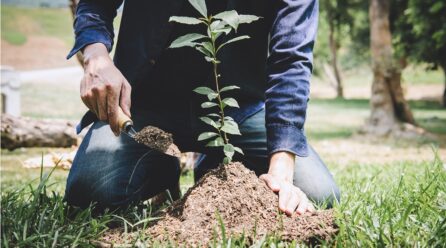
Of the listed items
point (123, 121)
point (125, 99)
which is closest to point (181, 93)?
point (125, 99)

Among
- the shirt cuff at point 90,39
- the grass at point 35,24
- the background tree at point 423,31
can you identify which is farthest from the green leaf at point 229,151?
the grass at point 35,24

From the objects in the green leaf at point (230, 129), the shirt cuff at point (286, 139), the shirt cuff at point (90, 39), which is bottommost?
the shirt cuff at point (286, 139)

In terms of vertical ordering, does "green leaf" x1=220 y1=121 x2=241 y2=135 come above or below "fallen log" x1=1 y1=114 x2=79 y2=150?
above

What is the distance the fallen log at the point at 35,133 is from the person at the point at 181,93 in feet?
11.3

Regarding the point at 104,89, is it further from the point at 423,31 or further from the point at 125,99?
the point at 423,31

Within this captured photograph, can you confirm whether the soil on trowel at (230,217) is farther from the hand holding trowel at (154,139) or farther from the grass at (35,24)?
the grass at (35,24)

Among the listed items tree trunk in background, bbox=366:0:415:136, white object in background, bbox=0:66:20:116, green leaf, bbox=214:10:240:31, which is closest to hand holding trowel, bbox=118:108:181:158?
green leaf, bbox=214:10:240:31

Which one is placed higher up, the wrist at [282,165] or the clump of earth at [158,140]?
the clump of earth at [158,140]

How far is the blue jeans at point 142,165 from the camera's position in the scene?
223cm

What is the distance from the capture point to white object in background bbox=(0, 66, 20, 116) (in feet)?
26.1

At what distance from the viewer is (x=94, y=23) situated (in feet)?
7.16

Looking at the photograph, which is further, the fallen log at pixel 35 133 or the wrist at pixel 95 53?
the fallen log at pixel 35 133

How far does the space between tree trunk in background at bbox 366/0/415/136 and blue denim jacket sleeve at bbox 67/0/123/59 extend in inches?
267

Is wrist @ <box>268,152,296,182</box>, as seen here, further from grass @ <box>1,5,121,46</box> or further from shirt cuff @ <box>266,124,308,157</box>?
grass @ <box>1,5,121,46</box>
